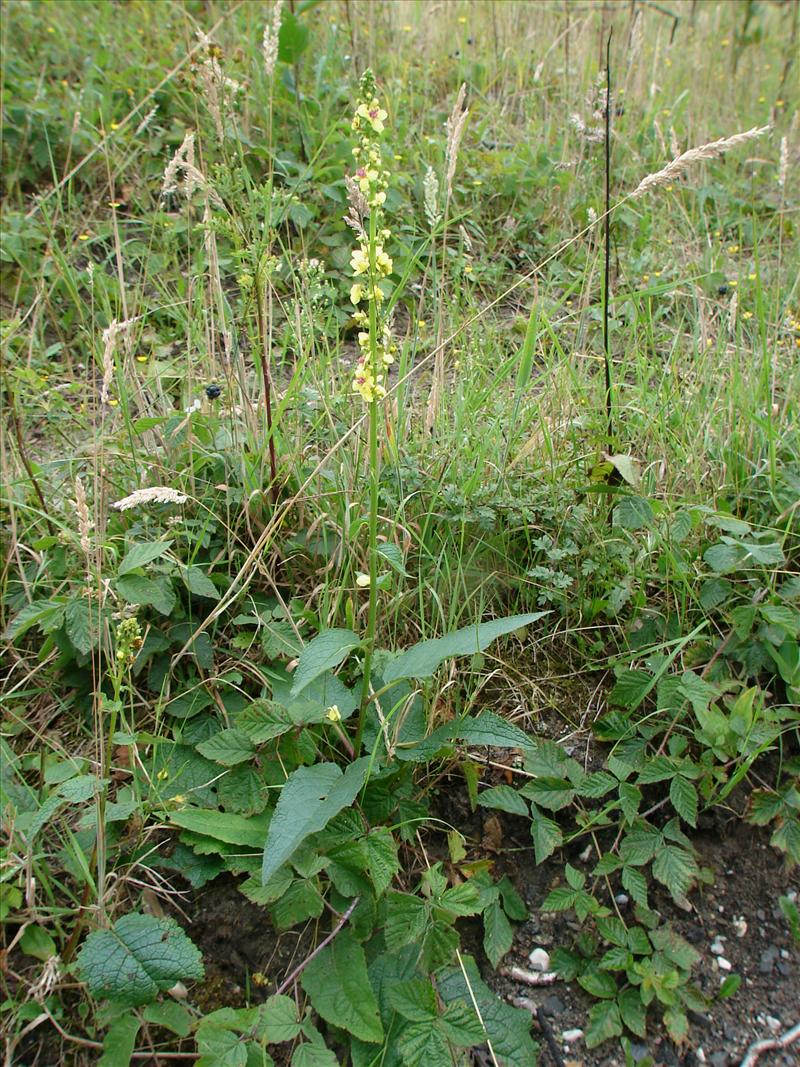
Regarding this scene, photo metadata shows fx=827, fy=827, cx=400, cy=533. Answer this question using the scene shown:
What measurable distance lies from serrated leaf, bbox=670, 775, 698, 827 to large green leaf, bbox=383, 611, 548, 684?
1.78 ft

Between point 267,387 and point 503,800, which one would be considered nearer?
point 503,800

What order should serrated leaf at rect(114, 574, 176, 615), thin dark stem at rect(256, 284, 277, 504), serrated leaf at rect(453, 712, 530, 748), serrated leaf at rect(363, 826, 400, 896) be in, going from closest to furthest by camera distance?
serrated leaf at rect(363, 826, 400, 896) → serrated leaf at rect(453, 712, 530, 748) → serrated leaf at rect(114, 574, 176, 615) → thin dark stem at rect(256, 284, 277, 504)

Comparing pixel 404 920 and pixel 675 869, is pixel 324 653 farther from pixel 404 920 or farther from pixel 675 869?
pixel 675 869

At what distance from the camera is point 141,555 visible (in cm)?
175

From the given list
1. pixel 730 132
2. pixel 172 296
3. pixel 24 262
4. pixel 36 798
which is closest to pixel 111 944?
pixel 36 798

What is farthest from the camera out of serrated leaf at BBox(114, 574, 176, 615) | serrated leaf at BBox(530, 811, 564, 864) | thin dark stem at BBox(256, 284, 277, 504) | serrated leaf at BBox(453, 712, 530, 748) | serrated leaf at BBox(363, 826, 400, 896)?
thin dark stem at BBox(256, 284, 277, 504)

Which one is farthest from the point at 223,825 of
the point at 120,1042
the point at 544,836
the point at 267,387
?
the point at 267,387

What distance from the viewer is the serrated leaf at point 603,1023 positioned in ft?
4.89

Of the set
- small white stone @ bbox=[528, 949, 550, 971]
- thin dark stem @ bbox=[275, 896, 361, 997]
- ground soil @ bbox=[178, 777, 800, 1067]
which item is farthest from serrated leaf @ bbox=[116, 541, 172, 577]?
small white stone @ bbox=[528, 949, 550, 971]

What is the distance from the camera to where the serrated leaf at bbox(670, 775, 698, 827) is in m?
1.68

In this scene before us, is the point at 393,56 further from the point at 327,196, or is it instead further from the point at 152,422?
the point at 152,422

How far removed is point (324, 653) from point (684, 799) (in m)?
0.83

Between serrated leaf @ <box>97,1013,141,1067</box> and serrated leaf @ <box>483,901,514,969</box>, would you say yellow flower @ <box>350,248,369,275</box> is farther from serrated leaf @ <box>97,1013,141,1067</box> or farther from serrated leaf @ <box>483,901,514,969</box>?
serrated leaf @ <box>97,1013,141,1067</box>

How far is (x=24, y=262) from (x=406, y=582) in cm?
200
